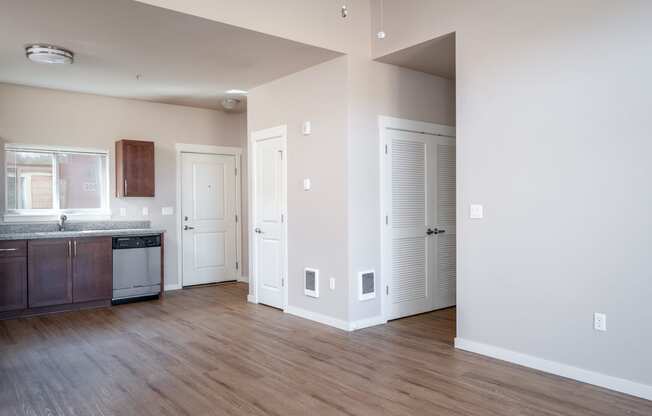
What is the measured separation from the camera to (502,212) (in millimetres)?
3668

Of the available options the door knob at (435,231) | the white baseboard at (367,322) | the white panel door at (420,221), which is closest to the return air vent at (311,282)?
the white baseboard at (367,322)

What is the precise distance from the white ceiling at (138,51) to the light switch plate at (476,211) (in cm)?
200

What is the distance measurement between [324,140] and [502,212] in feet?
6.40

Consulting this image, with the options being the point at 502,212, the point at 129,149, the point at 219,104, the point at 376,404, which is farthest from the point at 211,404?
the point at 219,104

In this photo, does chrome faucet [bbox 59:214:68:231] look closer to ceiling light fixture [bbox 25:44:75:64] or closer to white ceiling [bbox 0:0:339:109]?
white ceiling [bbox 0:0:339:109]

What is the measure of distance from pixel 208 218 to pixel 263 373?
4119 mm

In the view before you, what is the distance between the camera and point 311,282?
4.98 m

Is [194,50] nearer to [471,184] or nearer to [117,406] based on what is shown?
[471,184]

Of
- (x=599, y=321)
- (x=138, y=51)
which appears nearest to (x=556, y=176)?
(x=599, y=321)

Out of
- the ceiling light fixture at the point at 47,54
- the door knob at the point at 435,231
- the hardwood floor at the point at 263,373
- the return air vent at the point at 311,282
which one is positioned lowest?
the hardwood floor at the point at 263,373

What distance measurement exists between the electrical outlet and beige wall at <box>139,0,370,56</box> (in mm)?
3105

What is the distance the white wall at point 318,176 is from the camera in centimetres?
464

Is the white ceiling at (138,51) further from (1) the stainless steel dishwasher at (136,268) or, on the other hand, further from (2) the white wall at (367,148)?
(1) the stainless steel dishwasher at (136,268)

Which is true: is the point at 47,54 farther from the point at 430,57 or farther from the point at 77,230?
the point at 430,57
